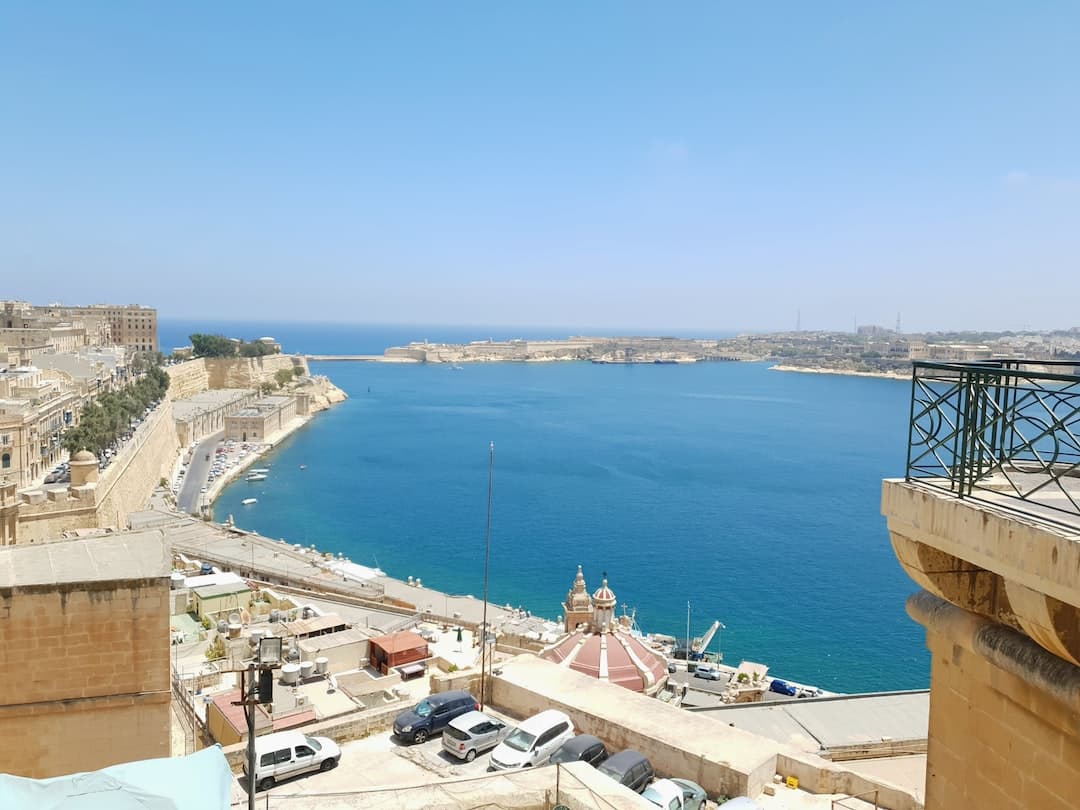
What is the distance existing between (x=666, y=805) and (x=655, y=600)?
83.4 feet

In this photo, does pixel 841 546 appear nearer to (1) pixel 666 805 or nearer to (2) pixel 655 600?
(2) pixel 655 600

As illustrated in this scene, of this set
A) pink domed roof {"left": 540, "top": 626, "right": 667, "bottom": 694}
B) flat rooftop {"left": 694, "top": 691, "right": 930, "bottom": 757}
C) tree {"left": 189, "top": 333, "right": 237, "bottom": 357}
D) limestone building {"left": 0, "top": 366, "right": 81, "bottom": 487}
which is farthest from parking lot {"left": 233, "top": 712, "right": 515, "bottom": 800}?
tree {"left": 189, "top": 333, "right": 237, "bottom": 357}

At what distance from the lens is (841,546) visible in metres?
→ 38.2

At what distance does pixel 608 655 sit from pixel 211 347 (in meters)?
79.5

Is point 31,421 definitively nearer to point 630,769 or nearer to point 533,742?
point 533,742

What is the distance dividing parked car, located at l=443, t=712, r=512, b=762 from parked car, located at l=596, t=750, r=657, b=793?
1146 millimetres

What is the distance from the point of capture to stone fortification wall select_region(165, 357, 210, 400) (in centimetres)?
6744

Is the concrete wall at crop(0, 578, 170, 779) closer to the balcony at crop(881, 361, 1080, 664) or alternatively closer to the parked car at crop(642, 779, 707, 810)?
the parked car at crop(642, 779, 707, 810)

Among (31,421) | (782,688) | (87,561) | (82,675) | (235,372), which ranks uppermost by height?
(87,561)

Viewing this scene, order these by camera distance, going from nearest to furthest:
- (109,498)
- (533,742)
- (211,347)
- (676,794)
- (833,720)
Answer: (676,794), (533,742), (833,720), (109,498), (211,347)

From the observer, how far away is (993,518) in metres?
2.29

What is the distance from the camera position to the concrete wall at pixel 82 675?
19.6ft

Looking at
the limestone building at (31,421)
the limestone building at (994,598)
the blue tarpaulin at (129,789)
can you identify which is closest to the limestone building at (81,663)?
the blue tarpaulin at (129,789)

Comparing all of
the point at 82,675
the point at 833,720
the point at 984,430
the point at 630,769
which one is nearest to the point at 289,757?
the point at 82,675
